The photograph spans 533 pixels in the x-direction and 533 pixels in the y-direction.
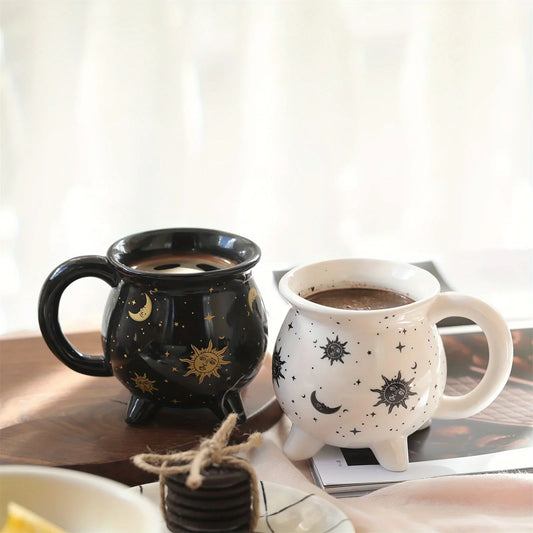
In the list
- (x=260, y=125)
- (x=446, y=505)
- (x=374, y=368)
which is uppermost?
(x=260, y=125)

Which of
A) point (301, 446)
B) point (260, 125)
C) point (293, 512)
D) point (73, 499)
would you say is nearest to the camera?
point (73, 499)

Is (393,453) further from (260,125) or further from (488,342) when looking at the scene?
(260,125)

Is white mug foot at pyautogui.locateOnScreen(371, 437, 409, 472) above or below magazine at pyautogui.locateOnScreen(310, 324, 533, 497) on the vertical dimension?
above

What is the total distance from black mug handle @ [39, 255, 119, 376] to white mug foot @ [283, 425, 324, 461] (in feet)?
0.57

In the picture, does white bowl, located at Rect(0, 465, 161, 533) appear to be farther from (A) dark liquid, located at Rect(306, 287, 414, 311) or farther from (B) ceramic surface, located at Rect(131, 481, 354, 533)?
(A) dark liquid, located at Rect(306, 287, 414, 311)

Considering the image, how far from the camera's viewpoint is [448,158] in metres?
1.48

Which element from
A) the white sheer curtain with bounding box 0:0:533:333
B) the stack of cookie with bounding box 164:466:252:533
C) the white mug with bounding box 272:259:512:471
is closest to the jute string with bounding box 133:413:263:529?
the stack of cookie with bounding box 164:466:252:533

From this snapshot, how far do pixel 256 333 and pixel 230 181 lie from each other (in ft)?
2.46

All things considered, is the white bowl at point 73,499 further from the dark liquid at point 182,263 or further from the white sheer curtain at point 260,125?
the white sheer curtain at point 260,125

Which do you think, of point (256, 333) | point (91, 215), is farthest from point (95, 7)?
point (256, 333)

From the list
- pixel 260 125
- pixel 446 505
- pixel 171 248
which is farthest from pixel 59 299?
pixel 260 125

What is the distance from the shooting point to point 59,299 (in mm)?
679

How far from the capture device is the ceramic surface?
532 mm

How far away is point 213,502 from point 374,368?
0.17 meters
